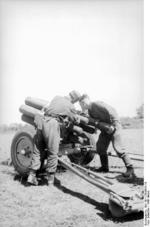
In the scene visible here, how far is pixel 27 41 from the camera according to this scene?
6.52 metres

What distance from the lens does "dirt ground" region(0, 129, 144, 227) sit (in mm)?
5352

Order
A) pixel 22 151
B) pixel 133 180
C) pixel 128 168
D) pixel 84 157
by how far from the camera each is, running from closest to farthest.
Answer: pixel 133 180 < pixel 128 168 < pixel 22 151 < pixel 84 157

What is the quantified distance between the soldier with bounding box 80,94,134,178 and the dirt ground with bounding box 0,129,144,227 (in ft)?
0.94

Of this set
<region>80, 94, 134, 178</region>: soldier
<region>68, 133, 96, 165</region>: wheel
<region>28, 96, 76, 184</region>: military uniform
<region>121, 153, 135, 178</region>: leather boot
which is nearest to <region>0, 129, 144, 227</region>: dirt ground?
<region>121, 153, 135, 178</region>: leather boot

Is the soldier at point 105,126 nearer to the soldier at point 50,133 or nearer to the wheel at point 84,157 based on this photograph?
the wheel at point 84,157

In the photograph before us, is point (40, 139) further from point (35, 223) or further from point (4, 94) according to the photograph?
point (35, 223)

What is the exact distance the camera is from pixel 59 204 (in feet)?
19.7

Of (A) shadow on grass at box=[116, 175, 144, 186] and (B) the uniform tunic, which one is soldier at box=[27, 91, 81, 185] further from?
(A) shadow on grass at box=[116, 175, 144, 186]

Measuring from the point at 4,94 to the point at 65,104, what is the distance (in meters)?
1.34

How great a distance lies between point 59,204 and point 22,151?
171 cm

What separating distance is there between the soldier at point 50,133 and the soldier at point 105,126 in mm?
576

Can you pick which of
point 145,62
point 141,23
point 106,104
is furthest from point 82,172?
point 141,23

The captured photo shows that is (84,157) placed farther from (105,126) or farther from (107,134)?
(105,126)

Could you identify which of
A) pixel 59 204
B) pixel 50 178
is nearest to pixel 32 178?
pixel 50 178
